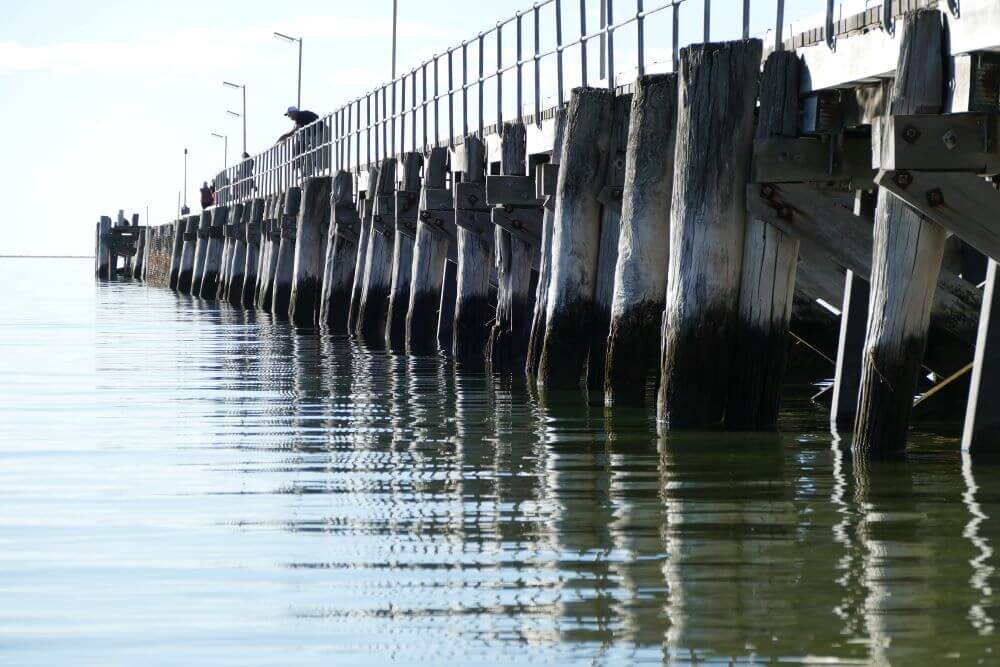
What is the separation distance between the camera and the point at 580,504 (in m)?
7.88

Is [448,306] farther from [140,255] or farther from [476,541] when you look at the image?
[140,255]

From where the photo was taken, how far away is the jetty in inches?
343

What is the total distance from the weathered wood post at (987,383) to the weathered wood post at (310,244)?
68.5 ft

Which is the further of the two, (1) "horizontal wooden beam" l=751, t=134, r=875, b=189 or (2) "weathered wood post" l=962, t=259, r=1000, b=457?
(1) "horizontal wooden beam" l=751, t=134, r=875, b=189

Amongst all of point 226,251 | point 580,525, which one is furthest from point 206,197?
point 580,525

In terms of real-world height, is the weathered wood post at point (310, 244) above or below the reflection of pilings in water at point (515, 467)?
above

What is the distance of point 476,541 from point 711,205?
12.5 feet

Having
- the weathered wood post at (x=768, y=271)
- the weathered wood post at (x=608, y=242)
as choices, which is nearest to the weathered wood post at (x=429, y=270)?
the weathered wood post at (x=608, y=242)

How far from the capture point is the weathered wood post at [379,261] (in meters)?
23.2

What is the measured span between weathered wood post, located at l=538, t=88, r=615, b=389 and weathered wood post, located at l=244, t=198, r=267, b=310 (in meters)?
25.5

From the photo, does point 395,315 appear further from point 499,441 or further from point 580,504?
point 580,504

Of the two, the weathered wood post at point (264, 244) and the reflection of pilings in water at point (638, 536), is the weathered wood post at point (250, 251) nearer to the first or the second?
the weathered wood post at point (264, 244)

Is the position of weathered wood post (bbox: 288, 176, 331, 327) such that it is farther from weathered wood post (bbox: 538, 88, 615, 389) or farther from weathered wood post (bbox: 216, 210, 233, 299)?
weathered wood post (bbox: 538, 88, 615, 389)

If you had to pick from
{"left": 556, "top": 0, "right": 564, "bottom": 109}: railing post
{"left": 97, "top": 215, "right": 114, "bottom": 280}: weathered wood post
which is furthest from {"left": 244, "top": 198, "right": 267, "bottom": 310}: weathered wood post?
{"left": 97, "top": 215, "right": 114, "bottom": 280}: weathered wood post
